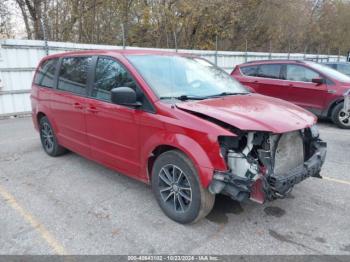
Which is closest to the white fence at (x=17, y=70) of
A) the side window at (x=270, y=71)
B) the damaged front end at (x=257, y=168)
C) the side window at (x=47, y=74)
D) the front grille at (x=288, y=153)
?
the side window at (x=47, y=74)

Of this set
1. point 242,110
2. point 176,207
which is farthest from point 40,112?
point 242,110

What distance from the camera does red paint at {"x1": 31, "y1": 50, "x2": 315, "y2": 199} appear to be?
9.11 ft

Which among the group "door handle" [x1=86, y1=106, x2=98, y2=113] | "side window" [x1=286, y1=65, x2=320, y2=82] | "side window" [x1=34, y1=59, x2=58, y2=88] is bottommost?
"door handle" [x1=86, y1=106, x2=98, y2=113]

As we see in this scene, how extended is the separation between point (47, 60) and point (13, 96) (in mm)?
4813

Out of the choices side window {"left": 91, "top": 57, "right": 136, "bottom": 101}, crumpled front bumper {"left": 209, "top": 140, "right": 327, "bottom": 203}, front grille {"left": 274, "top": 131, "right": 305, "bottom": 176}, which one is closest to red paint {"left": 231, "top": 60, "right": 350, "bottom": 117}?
front grille {"left": 274, "top": 131, "right": 305, "bottom": 176}

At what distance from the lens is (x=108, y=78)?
3775 mm

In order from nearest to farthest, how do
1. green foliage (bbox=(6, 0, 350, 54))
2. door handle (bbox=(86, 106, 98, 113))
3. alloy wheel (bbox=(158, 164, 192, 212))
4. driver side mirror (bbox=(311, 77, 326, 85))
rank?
alloy wheel (bbox=(158, 164, 192, 212))
door handle (bbox=(86, 106, 98, 113))
driver side mirror (bbox=(311, 77, 326, 85))
green foliage (bbox=(6, 0, 350, 54))

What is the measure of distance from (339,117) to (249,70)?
3.00 metres

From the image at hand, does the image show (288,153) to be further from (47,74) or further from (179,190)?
(47,74)

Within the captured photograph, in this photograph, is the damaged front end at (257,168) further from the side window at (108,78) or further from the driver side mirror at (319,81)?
the driver side mirror at (319,81)

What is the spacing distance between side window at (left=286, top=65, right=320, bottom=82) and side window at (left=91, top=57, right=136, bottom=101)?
6.07m

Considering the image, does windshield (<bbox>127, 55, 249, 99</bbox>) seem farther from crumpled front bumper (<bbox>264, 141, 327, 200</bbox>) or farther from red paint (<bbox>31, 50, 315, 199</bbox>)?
crumpled front bumper (<bbox>264, 141, 327, 200</bbox>)

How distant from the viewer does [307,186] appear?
157 inches

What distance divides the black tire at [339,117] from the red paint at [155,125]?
4638mm
